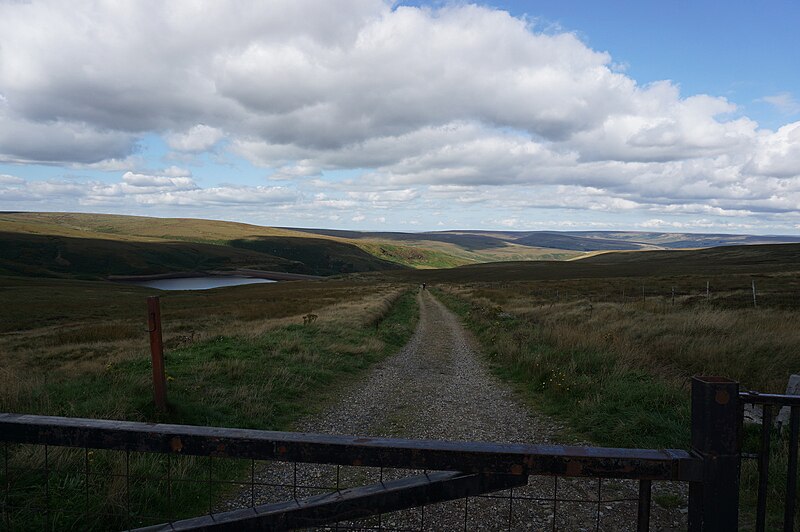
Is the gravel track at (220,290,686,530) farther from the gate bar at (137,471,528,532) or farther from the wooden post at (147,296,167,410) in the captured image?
the wooden post at (147,296,167,410)

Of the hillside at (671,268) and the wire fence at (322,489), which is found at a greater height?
the wire fence at (322,489)

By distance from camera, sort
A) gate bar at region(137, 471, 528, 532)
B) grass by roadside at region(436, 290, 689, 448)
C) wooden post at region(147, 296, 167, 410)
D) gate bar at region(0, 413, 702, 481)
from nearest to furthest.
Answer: gate bar at region(0, 413, 702, 481) → gate bar at region(137, 471, 528, 532) → grass by roadside at region(436, 290, 689, 448) → wooden post at region(147, 296, 167, 410)

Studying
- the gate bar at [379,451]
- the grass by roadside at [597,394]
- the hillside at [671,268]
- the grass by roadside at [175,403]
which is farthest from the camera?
the hillside at [671,268]

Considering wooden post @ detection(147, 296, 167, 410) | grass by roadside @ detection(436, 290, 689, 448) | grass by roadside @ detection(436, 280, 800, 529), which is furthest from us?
wooden post @ detection(147, 296, 167, 410)

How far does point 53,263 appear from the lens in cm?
12825

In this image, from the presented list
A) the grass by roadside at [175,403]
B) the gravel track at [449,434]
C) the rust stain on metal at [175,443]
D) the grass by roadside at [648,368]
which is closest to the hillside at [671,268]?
the grass by roadside at [648,368]

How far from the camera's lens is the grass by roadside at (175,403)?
4.22 meters

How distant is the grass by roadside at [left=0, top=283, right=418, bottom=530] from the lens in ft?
13.9

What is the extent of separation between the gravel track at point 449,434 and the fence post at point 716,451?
2.54 feet

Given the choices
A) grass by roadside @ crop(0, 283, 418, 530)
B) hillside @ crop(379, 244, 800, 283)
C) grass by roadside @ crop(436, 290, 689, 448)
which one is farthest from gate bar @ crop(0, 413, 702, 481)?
hillside @ crop(379, 244, 800, 283)

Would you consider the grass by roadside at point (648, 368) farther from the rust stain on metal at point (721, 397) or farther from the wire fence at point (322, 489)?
the rust stain on metal at point (721, 397)

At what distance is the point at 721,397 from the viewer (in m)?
2.24

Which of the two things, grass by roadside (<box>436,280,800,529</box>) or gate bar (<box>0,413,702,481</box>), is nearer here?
gate bar (<box>0,413,702,481</box>)

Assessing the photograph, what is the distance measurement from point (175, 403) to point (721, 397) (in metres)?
7.11
